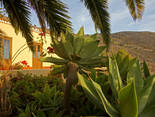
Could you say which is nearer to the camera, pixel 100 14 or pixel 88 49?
pixel 88 49

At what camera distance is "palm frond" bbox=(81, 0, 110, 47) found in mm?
2797

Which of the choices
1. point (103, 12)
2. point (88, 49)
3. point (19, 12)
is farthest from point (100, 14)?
point (88, 49)

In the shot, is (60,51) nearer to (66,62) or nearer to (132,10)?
(66,62)

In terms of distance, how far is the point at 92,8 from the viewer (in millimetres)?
2818

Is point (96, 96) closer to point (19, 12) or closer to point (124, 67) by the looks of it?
point (124, 67)

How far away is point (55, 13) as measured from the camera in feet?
8.68

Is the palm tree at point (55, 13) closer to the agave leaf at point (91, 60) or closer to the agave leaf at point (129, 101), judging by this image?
the agave leaf at point (91, 60)

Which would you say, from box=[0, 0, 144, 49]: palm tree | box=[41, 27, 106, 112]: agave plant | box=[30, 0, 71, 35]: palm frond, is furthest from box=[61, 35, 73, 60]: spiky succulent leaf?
box=[30, 0, 71, 35]: palm frond

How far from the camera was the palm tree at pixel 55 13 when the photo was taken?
2528 mm

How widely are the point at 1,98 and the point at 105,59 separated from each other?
Answer: 661 mm

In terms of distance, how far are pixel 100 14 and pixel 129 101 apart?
2892 mm

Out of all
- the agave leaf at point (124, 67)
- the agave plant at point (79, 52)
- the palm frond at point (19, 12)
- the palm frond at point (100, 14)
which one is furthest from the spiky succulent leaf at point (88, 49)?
the palm frond at point (19, 12)

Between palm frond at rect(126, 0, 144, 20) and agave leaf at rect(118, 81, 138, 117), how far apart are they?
3289 millimetres

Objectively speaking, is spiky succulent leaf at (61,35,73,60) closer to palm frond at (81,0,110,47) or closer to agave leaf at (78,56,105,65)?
agave leaf at (78,56,105,65)
